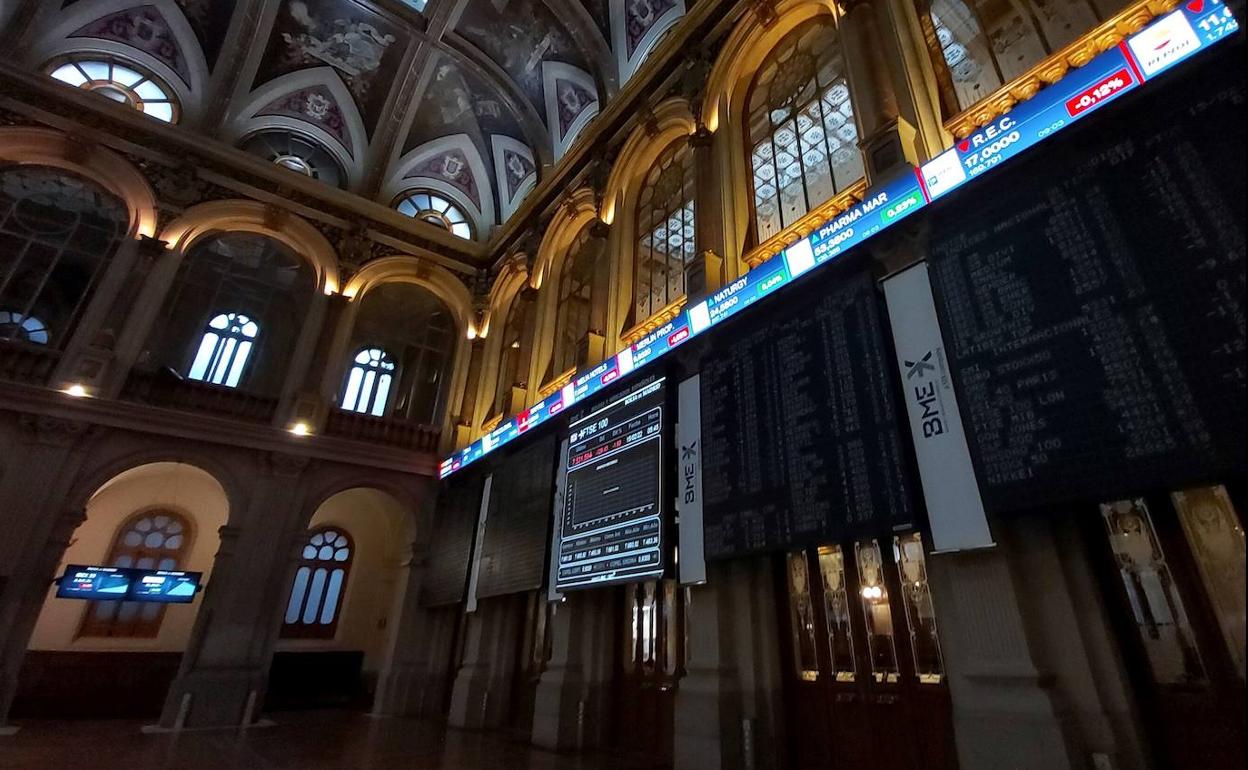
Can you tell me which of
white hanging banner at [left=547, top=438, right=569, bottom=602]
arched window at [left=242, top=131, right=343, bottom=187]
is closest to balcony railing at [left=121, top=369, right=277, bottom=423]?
arched window at [left=242, top=131, right=343, bottom=187]

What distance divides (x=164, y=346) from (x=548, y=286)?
869 cm

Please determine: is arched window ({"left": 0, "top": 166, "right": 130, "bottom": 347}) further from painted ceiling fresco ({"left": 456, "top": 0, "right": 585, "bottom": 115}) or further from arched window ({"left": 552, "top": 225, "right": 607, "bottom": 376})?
arched window ({"left": 552, "top": 225, "right": 607, "bottom": 376})

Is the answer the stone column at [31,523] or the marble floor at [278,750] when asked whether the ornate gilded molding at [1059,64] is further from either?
the stone column at [31,523]

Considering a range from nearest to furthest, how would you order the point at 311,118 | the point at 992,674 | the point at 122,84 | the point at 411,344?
the point at 992,674
the point at 122,84
the point at 311,118
the point at 411,344

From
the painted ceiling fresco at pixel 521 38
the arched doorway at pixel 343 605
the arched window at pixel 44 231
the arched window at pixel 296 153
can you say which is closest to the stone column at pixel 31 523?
the arched window at pixel 44 231

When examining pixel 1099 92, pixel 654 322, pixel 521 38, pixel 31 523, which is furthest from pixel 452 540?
pixel 521 38

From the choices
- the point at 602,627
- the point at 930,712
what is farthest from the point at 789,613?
the point at 602,627

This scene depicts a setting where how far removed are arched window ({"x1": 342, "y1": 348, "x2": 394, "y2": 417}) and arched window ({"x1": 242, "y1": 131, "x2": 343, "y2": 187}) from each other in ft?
14.0

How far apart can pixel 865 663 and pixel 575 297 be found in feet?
26.0

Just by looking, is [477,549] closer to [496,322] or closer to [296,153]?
[496,322]

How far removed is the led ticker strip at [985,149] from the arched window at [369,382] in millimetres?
9810

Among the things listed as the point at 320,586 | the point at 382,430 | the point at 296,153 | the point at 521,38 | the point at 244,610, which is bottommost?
the point at 244,610

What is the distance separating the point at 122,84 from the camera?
1170 cm

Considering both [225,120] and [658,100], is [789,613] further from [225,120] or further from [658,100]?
[225,120]
